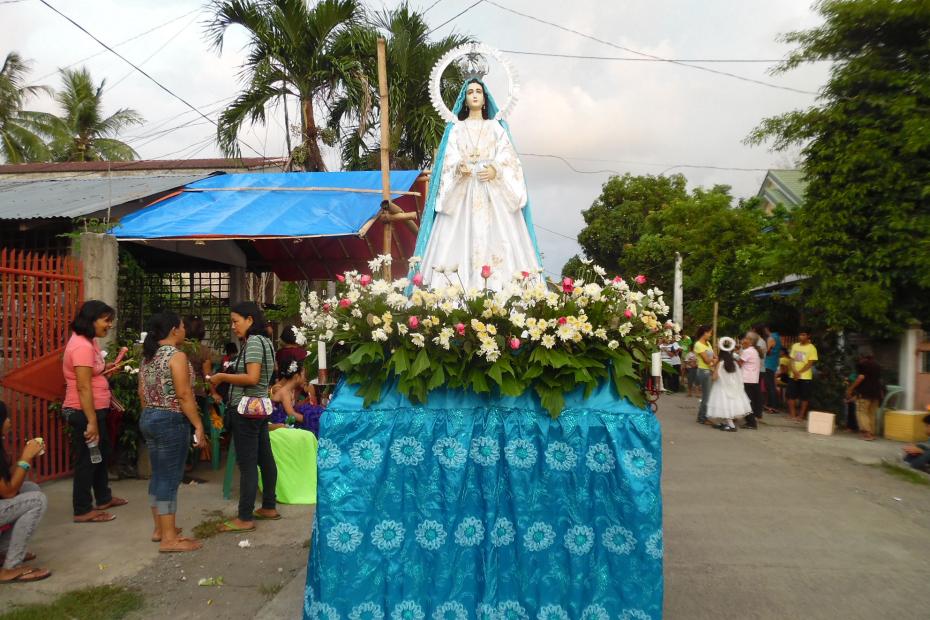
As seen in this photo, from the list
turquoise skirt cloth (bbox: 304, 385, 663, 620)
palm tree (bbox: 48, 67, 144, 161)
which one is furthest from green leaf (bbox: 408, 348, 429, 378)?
palm tree (bbox: 48, 67, 144, 161)

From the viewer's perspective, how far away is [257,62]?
1269cm

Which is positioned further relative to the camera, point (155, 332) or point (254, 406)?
point (254, 406)

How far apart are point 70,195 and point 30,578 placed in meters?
6.28

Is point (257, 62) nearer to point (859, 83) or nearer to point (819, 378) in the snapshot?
point (859, 83)

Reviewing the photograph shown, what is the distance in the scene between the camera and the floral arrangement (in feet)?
10.1

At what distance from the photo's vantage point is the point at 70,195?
9.11m

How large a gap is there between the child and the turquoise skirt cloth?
867 cm

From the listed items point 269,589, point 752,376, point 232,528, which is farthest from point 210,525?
point 752,376

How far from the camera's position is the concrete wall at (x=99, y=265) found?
7.05m

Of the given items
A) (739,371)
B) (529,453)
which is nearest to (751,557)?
(529,453)

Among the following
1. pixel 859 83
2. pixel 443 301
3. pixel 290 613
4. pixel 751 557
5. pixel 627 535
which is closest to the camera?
pixel 627 535

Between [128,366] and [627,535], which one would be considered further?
[128,366]

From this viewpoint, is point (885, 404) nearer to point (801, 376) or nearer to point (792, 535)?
point (801, 376)

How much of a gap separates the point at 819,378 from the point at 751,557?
8.82m
